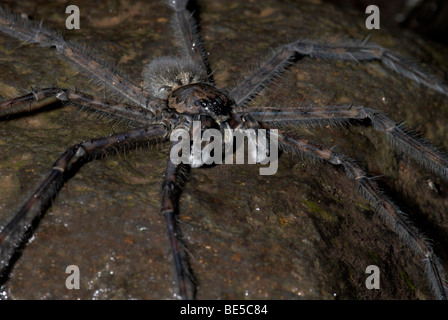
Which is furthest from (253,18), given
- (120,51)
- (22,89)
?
(22,89)

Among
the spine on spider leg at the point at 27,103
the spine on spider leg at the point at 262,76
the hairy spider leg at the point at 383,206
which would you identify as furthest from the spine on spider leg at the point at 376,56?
the spine on spider leg at the point at 27,103

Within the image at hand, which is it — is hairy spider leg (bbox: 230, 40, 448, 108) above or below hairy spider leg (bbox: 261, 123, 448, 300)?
above

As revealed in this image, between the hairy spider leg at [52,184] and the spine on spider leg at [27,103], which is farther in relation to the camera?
the spine on spider leg at [27,103]

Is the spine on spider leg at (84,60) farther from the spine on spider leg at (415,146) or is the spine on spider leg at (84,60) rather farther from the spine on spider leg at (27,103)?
the spine on spider leg at (415,146)

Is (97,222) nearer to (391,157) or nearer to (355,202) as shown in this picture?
(355,202)

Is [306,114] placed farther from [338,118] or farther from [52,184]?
[52,184]

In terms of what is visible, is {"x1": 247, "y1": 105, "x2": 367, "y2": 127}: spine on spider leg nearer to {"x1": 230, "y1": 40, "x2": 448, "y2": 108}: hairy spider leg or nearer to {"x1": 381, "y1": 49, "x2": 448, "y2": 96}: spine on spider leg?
{"x1": 230, "y1": 40, "x2": 448, "y2": 108}: hairy spider leg

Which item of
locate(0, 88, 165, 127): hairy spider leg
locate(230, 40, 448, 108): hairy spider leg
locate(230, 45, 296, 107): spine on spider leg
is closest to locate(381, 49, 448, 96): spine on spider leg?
locate(230, 40, 448, 108): hairy spider leg
